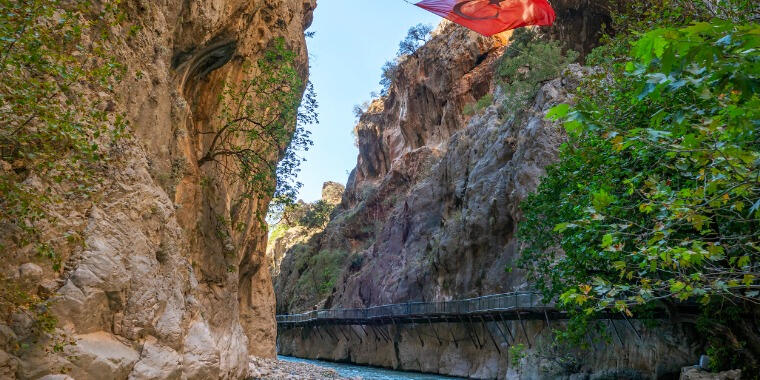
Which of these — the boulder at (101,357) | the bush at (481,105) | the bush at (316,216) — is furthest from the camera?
the bush at (316,216)

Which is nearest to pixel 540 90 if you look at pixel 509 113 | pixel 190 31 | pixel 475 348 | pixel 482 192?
pixel 509 113

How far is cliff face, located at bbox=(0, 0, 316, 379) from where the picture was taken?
8.40m

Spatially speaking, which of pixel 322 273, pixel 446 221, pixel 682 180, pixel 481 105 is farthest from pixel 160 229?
pixel 322 273

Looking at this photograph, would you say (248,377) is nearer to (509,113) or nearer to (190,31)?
(190,31)

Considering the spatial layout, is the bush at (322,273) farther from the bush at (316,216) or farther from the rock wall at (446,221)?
the bush at (316,216)

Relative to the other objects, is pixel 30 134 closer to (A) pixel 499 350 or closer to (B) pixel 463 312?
(A) pixel 499 350

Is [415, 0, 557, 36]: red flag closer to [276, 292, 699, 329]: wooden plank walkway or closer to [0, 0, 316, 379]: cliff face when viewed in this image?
[0, 0, 316, 379]: cliff face

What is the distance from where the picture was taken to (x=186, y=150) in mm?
15484

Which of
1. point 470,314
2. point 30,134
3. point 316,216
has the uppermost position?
point 316,216

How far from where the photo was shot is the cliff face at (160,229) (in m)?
8.40

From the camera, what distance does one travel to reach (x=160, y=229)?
36.8 ft

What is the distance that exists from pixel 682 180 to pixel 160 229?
1105cm

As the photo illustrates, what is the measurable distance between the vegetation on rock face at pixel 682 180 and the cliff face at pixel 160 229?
6.75m

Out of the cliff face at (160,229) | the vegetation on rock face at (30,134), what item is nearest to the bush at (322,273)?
the cliff face at (160,229)
